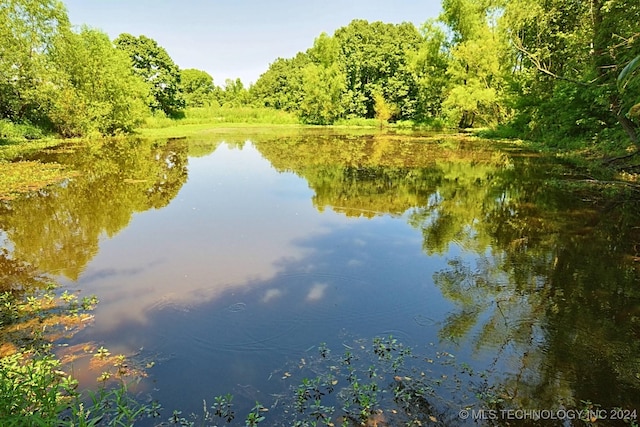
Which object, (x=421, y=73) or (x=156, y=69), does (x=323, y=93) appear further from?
(x=156, y=69)

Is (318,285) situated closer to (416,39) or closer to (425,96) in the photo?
(425,96)

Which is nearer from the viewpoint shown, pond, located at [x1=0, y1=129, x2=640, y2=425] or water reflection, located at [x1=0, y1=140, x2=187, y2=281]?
pond, located at [x1=0, y1=129, x2=640, y2=425]

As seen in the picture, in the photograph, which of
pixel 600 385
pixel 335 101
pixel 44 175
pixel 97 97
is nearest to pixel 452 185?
pixel 600 385

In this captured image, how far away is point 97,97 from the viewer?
34.5 meters

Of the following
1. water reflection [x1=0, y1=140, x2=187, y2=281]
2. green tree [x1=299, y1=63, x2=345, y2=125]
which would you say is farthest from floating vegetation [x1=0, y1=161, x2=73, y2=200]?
green tree [x1=299, y1=63, x2=345, y2=125]

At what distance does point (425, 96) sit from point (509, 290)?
4517 centimetres

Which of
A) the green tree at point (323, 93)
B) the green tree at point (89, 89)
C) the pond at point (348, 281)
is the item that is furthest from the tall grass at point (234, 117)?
the pond at point (348, 281)

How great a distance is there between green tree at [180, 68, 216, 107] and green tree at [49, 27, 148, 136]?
47.0 meters

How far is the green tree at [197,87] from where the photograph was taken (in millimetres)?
85312

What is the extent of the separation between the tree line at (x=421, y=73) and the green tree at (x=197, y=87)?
2412cm

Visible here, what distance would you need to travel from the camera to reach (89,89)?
33.9 meters

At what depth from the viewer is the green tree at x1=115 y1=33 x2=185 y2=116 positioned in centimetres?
5600

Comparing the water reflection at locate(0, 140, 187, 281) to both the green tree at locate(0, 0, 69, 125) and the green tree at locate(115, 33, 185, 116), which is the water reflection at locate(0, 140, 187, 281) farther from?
the green tree at locate(115, 33, 185, 116)

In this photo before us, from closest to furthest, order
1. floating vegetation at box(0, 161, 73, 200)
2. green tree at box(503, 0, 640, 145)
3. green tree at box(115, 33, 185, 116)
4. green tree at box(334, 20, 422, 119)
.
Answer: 1. floating vegetation at box(0, 161, 73, 200)
2. green tree at box(503, 0, 640, 145)
3. green tree at box(334, 20, 422, 119)
4. green tree at box(115, 33, 185, 116)
